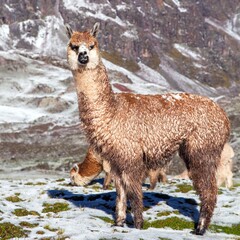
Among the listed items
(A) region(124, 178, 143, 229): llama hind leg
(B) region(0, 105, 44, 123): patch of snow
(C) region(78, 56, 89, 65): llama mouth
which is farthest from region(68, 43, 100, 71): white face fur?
(B) region(0, 105, 44, 123): patch of snow

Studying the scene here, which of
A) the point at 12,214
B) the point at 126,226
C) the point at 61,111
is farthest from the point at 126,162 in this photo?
the point at 61,111

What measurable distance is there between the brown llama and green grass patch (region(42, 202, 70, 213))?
4644 mm

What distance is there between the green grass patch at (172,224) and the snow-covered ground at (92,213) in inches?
5.2

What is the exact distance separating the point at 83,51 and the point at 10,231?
22.7ft

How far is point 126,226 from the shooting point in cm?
1739

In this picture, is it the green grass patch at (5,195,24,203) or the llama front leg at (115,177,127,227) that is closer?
the llama front leg at (115,177,127,227)

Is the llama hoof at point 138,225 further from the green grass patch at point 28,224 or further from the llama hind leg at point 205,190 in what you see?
the green grass patch at point 28,224

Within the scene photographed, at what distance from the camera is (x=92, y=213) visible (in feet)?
64.7

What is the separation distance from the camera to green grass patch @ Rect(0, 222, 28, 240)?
15.4 meters

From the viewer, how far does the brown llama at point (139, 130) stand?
52.4ft

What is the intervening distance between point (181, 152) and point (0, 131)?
111007 millimetres

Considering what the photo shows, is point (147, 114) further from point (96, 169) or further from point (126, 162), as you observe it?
point (96, 169)

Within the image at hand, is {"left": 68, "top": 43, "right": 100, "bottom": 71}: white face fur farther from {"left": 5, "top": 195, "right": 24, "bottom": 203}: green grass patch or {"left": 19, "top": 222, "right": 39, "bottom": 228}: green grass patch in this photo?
{"left": 5, "top": 195, "right": 24, "bottom": 203}: green grass patch

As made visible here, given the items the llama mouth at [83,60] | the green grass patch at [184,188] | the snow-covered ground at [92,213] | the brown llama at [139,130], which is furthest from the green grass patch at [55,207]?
the llama mouth at [83,60]
